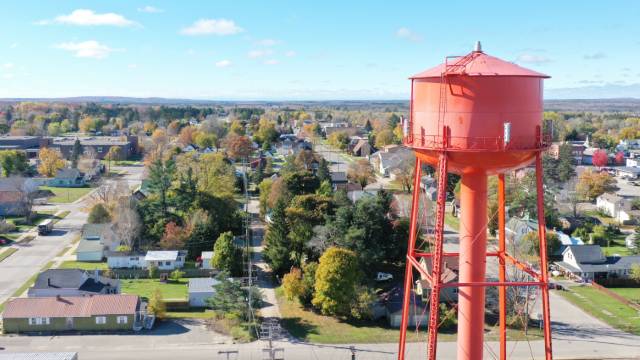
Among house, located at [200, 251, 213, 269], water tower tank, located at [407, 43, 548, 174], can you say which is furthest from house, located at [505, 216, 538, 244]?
water tower tank, located at [407, 43, 548, 174]

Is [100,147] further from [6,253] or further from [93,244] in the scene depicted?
[93,244]

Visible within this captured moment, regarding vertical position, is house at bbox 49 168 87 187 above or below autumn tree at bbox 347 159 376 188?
below

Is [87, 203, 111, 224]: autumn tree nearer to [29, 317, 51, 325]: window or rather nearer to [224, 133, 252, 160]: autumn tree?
[29, 317, 51, 325]: window

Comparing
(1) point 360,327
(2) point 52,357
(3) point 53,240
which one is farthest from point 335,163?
(2) point 52,357

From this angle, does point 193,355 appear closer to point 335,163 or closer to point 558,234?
point 558,234

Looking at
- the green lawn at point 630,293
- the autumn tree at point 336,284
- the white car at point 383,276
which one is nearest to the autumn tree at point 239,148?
the white car at point 383,276
